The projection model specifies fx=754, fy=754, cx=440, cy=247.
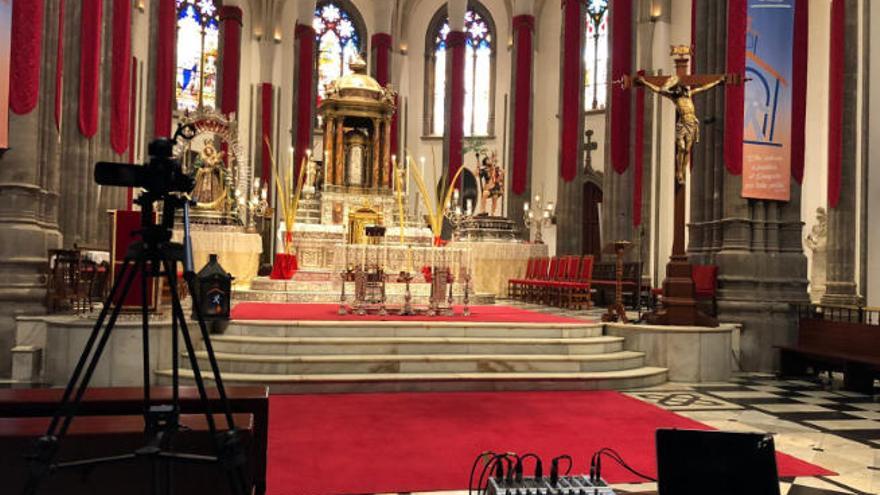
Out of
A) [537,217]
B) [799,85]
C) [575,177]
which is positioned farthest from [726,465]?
[537,217]

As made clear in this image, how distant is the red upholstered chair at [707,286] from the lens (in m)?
8.96

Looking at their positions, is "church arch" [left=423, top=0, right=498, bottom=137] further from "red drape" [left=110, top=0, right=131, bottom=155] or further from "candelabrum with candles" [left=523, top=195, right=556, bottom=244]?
"red drape" [left=110, top=0, right=131, bottom=155]

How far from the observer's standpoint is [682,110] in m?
8.23

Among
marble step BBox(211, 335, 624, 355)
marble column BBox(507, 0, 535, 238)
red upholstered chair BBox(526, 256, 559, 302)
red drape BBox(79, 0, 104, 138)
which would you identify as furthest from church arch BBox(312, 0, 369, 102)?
marble step BBox(211, 335, 624, 355)

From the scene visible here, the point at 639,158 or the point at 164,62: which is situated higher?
the point at 164,62

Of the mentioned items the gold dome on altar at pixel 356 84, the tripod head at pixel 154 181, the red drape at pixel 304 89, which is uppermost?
the red drape at pixel 304 89

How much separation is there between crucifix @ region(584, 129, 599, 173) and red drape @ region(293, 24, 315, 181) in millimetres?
8212

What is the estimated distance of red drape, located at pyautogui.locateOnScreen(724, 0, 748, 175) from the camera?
8.80 metres

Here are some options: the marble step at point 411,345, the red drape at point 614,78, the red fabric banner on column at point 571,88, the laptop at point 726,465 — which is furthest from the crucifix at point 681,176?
the red fabric banner on column at point 571,88

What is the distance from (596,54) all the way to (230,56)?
35.7ft

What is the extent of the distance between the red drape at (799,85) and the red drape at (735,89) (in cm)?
63

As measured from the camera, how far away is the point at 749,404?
6.41 metres

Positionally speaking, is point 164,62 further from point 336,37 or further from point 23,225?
point 23,225

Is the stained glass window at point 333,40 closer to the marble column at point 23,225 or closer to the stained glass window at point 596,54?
the stained glass window at point 596,54
